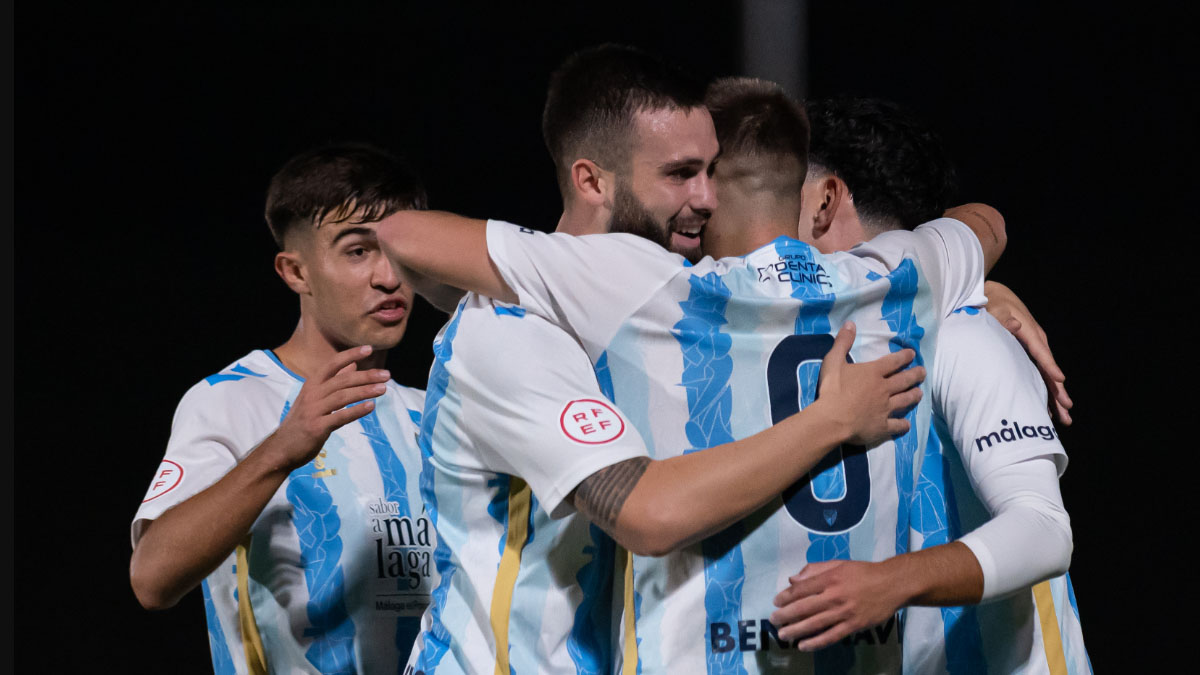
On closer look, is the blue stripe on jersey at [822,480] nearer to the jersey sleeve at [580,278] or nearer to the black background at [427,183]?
the jersey sleeve at [580,278]

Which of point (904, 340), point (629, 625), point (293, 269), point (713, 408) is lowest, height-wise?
point (629, 625)

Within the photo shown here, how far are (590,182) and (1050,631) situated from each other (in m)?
0.82

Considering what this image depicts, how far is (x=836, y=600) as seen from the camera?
118cm

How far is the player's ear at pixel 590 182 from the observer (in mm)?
1544

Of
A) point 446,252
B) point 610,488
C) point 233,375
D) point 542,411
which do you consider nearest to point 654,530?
point 610,488

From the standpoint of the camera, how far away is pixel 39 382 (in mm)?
3369

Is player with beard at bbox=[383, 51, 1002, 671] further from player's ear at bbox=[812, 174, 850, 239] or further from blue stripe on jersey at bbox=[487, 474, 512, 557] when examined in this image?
player's ear at bbox=[812, 174, 850, 239]

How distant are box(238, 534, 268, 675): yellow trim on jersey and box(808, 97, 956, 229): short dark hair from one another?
A: 1043mm

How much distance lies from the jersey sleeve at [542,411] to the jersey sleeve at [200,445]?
→ 571mm

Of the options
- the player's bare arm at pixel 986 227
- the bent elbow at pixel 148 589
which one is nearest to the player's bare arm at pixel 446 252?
the bent elbow at pixel 148 589

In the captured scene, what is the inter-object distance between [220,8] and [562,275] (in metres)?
2.57

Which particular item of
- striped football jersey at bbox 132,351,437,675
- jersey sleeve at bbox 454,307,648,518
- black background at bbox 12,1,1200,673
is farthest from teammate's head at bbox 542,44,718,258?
black background at bbox 12,1,1200,673

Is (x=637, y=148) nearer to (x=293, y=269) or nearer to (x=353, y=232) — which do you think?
(x=353, y=232)

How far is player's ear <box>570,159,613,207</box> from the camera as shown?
5.07ft
